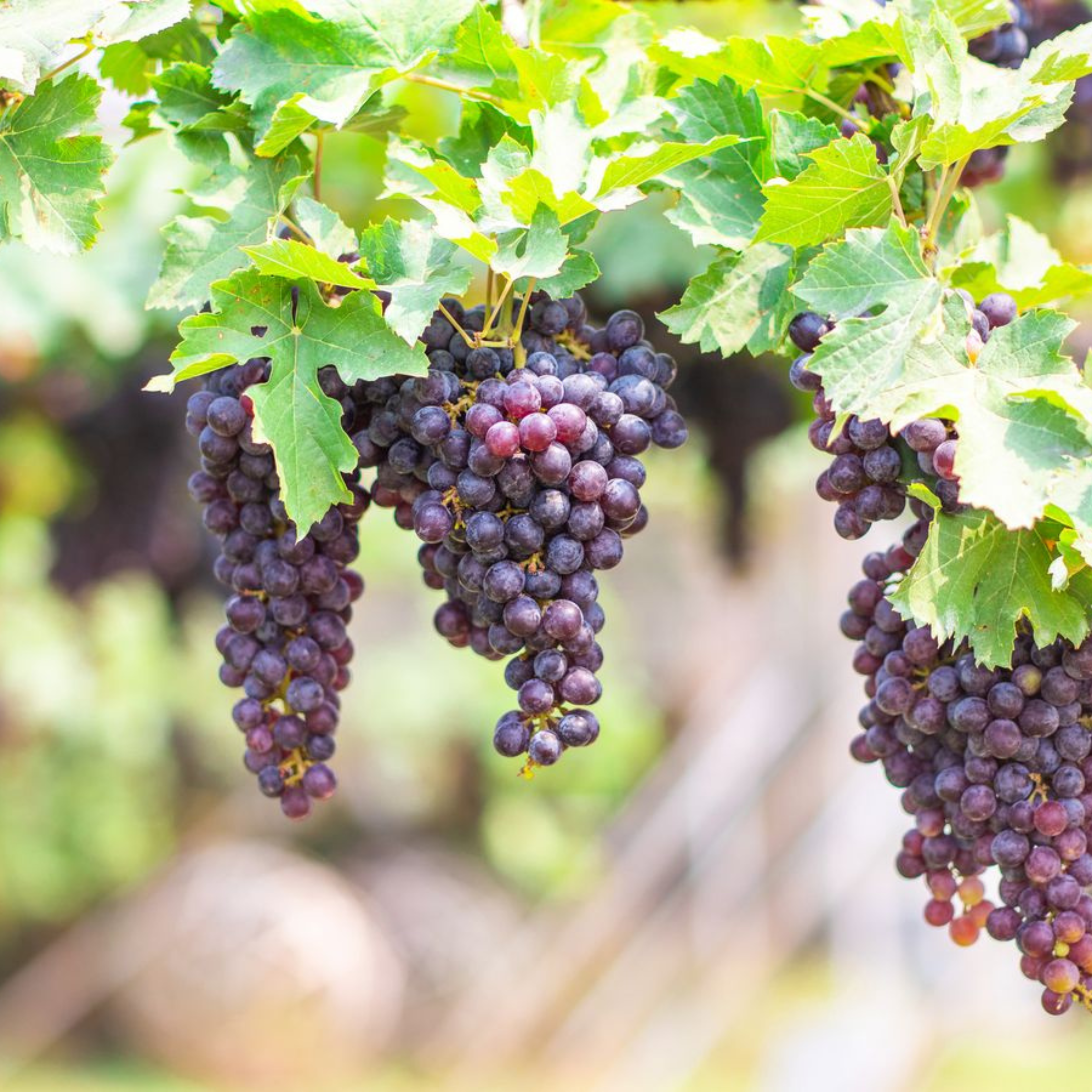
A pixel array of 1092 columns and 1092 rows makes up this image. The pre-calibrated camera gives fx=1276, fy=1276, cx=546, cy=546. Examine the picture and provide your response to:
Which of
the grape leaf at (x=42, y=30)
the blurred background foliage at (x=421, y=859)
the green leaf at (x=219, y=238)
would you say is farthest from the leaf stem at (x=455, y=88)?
the blurred background foliage at (x=421, y=859)

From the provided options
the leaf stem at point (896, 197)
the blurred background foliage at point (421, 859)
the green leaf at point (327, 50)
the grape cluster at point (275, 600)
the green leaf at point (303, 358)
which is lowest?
the blurred background foliage at point (421, 859)

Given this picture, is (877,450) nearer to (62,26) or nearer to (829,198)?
(829,198)

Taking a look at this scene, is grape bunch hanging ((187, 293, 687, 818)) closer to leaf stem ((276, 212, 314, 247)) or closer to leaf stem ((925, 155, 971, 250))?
leaf stem ((276, 212, 314, 247))

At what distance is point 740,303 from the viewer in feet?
2.91

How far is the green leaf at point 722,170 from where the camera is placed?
88cm

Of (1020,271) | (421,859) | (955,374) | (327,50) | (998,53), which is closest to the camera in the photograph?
(955,374)

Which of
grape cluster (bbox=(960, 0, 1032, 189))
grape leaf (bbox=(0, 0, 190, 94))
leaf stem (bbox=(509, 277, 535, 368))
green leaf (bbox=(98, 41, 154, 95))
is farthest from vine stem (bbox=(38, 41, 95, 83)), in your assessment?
grape cluster (bbox=(960, 0, 1032, 189))

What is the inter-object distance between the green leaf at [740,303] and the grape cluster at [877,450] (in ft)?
0.06

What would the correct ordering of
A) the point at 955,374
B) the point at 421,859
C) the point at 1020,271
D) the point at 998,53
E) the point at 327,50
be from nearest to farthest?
the point at 955,374
the point at 327,50
the point at 1020,271
the point at 998,53
the point at 421,859

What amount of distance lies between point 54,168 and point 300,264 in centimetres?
21

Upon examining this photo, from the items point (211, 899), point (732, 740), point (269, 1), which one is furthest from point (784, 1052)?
point (269, 1)

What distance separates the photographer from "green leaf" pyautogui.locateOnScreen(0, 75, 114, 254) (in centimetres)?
85

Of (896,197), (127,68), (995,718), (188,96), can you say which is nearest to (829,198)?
(896,197)

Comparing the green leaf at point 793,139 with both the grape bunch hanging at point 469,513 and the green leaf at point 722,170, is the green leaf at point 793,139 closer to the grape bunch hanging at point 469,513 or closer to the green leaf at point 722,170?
the green leaf at point 722,170
